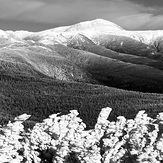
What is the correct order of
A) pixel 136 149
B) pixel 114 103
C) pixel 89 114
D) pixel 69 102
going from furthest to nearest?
1. pixel 69 102
2. pixel 114 103
3. pixel 89 114
4. pixel 136 149

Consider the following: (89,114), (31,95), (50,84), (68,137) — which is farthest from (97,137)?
(50,84)

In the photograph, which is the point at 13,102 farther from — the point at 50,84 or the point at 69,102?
the point at 50,84

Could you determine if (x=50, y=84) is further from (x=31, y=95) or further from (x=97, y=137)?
(x=97, y=137)

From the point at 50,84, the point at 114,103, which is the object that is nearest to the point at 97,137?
the point at 114,103

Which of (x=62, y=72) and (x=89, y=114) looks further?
(x=62, y=72)

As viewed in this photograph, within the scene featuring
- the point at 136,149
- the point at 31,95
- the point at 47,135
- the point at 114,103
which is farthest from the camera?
the point at 31,95

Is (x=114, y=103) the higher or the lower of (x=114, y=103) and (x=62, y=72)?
the lower
